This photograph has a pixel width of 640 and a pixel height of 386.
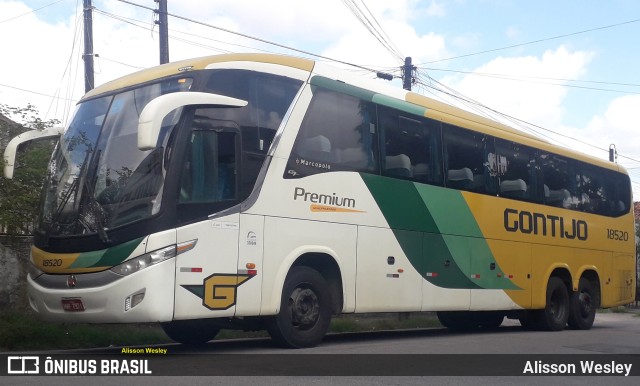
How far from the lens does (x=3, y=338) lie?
11.3 m

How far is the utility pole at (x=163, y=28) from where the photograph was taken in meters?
17.9

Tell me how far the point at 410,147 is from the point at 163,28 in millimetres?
7731

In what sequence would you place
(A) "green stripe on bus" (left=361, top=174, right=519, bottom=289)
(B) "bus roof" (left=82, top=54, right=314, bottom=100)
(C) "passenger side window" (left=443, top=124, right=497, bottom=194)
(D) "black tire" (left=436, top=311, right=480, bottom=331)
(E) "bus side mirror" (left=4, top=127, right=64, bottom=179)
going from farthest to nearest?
(D) "black tire" (left=436, top=311, right=480, bottom=331) < (C) "passenger side window" (left=443, top=124, right=497, bottom=194) < (A) "green stripe on bus" (left=361, top=174, right=519, bottom=289) < (E) "bus side mirror" (left=4, top=127, right=64, bottom=179) < (B) "bus roof" (left=82, top=54, right=314, bottom=100)

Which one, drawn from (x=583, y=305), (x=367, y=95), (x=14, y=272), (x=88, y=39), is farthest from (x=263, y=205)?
(x=583, y=305)

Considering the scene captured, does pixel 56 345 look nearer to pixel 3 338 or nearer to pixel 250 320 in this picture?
pixel 3 338

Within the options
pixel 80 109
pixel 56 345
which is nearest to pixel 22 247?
pixel 56 345

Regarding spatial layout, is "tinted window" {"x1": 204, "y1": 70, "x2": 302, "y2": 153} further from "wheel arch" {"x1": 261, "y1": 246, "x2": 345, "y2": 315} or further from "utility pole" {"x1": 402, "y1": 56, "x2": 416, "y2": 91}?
"utility pole" {"x1": 402, "y1": 56, "x2": 416, "y2": 91}

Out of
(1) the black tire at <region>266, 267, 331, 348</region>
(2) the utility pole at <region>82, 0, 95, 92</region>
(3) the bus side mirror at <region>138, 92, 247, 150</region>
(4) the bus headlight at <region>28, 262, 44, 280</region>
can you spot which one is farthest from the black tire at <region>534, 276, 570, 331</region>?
(2) the utility pole at <region>82, 0, 95, 92</region>

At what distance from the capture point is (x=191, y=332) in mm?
11883

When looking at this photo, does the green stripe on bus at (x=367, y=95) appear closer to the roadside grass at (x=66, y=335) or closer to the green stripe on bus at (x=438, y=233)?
the green stripe on bus at (x=438, y=233)

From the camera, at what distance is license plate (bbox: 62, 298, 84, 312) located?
9.48 meters

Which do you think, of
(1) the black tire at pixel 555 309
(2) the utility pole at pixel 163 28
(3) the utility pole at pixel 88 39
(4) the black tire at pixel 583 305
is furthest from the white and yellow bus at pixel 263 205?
(3) the utility pole at pixel 88 39

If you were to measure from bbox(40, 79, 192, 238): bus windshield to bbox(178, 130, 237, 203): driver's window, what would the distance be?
0.34m

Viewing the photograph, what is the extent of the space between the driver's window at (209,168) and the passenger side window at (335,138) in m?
0.96
